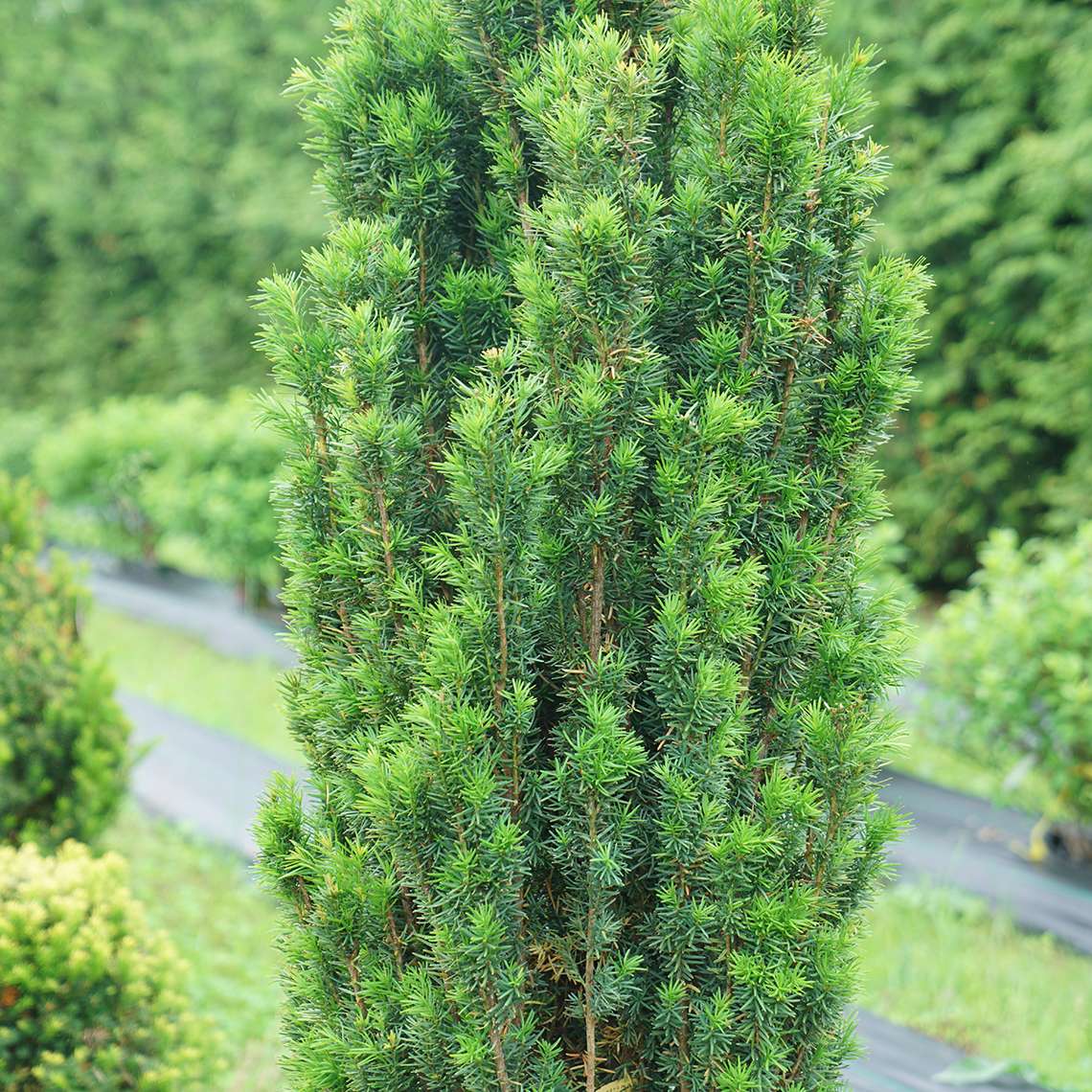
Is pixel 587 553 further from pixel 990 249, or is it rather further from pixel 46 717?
pixel 990 249

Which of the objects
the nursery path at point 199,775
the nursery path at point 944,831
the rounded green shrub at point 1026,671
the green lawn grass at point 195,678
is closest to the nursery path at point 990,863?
Answer: the nursery path at point 944,831

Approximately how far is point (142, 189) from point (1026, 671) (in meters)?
16.0

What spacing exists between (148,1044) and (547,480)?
6.65 feet

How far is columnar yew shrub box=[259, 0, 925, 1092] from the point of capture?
1.48m

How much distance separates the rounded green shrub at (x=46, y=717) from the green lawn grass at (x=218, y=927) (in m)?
0.67

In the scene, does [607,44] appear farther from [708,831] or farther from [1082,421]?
[1082,421]

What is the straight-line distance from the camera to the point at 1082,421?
882 cm

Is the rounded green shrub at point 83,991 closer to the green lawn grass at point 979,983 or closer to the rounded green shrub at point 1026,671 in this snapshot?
the green lawn grass at point 979,983

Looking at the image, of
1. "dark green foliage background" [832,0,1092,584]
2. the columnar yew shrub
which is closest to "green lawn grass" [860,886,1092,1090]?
the columnar yew shrub

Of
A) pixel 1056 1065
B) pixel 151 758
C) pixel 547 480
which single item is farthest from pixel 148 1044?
pixel 151 758

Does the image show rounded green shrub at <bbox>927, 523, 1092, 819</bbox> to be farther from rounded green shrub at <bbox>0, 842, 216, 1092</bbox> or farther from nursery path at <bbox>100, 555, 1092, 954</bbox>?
rounded green shrub at <bbox>0, 842, 216, 1092</bbox>

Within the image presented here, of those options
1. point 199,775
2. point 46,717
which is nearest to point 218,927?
point 46,717

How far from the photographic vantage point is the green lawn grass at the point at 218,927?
146 inches

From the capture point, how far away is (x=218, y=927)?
4.59 metres
